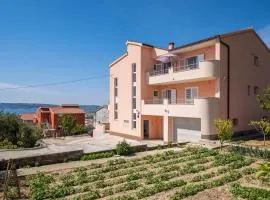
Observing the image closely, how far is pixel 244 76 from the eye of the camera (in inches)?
1085

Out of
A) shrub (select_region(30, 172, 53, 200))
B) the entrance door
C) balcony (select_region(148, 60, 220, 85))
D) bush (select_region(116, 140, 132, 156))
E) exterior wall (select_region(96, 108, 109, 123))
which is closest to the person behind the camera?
shrub (select_region(30, 172, 53, 200))

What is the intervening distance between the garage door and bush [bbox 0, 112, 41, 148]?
564 inches

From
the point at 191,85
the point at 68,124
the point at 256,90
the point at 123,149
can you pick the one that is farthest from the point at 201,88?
the point at 68,124

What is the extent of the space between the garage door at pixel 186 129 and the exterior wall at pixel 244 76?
381cm

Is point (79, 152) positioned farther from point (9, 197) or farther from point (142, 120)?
point (142, 120)

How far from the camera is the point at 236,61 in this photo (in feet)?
86.8

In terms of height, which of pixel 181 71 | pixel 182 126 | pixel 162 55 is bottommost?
pixel 182 126

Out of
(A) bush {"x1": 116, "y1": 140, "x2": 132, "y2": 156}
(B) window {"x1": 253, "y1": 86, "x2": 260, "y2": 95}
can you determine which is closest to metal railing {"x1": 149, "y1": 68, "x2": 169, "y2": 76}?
(B) window {"x1": 253, "y1": 86, "x2": 260, "y2": 95}

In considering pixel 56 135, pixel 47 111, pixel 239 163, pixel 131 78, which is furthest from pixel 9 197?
pixel 47 111

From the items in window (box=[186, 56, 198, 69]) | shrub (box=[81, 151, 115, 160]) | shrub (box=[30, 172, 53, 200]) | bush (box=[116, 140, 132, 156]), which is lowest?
shrub (box=[30, 172, 53, 200])

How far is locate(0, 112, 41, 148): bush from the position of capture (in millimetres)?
24172

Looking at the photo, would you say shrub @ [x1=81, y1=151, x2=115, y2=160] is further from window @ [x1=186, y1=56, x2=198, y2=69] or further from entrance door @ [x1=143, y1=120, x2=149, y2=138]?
window @ [x1=186, y1=56, x2=198, y2=69]

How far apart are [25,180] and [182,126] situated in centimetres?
1756

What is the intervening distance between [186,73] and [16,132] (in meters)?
18.1
